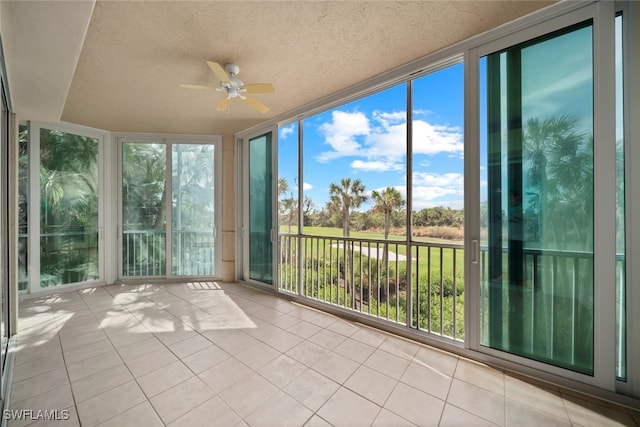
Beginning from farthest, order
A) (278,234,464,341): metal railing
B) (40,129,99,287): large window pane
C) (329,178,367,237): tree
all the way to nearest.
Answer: (329,178,367,237): tree → (40,129,99,287): large window pane → (278,234,464,341): metal railing

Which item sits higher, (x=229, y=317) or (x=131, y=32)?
(x=131, y=32)

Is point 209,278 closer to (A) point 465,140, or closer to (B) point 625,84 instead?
(A) point 465,140

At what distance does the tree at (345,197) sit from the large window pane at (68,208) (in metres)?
4.32

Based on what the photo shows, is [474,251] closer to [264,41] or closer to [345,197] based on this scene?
[264,41]

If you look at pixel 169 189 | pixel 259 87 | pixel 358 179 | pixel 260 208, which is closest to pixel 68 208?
pixel 169 189

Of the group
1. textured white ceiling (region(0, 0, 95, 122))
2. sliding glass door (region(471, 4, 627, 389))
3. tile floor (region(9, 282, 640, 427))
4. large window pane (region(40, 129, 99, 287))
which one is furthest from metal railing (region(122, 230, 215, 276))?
sliding glass door (region(471, 4, 627, 389))

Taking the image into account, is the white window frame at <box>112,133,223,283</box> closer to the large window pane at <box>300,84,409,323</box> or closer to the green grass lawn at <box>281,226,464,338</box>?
the green grass lawn at <box>281,226,464,338</box>

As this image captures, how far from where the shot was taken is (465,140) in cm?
209

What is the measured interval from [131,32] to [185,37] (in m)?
0.38

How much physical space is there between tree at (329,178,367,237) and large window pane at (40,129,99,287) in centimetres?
432

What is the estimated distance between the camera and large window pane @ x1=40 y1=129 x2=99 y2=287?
3590 millimetres

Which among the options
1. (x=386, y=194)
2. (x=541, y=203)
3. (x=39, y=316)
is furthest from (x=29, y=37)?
(x=386, y=194)

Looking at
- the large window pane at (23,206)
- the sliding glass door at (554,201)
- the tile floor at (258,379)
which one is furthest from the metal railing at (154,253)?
the sliding glass door at (554,201)

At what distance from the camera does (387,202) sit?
5.30 meters
